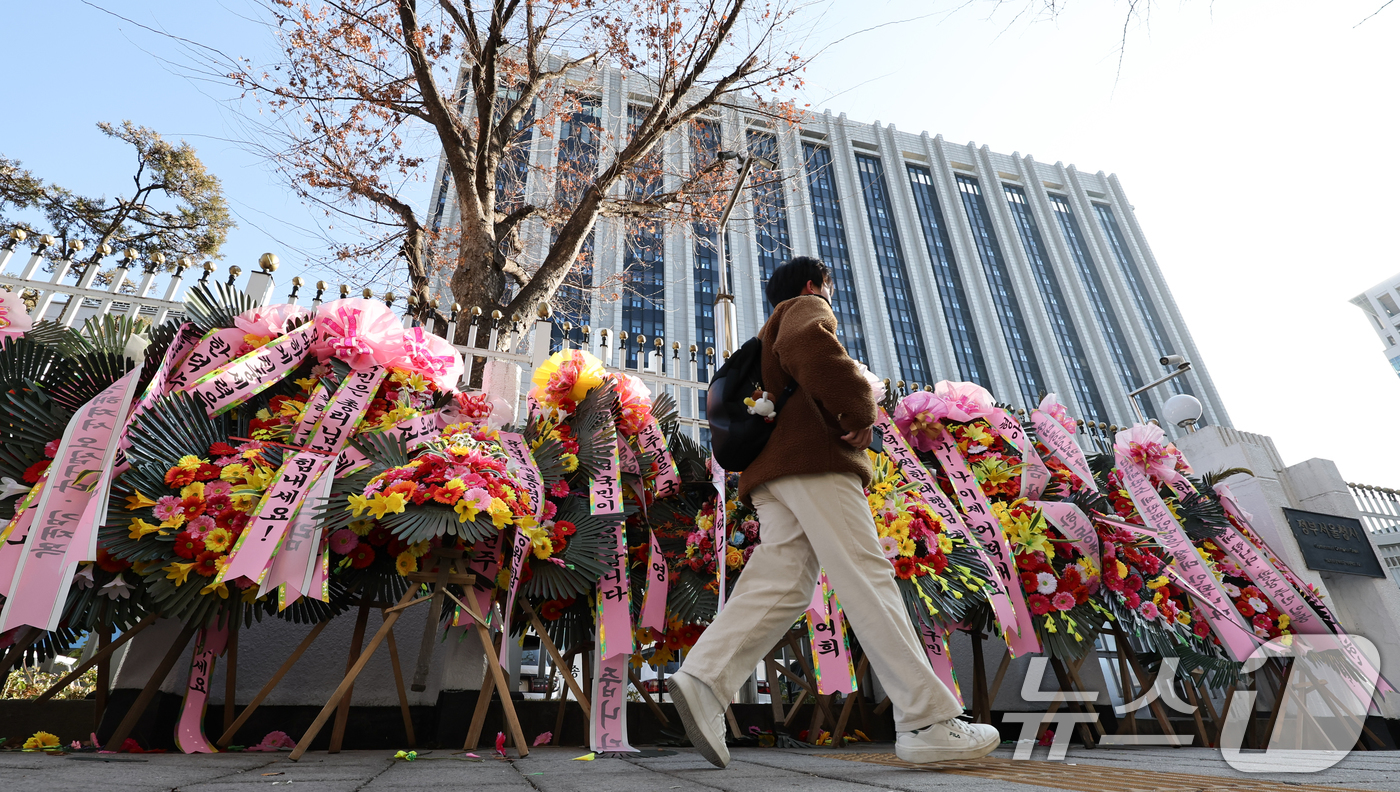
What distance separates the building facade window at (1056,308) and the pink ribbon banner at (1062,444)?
4597 cm

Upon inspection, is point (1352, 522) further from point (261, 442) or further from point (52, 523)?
point (52, 523)

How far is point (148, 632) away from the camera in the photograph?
243cm

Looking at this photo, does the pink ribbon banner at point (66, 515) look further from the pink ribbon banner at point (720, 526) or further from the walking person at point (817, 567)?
the pink ribbon banner at point (720, 526)

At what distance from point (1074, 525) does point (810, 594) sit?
6.56 feet

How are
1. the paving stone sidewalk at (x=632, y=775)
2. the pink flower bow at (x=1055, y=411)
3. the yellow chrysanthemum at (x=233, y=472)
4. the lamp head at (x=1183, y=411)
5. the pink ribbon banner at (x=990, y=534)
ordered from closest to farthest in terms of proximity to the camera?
the paving stone sidewalk at (x=632, y=775) → the yellow chrysanthemum at (x=233, y=472) → the pink ribbon banner at (x=990, y=534) → the pink flower bow at (x=1055, y=411) → the lamp head at (x=1183, y=411)

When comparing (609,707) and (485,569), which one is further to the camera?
(485,569)

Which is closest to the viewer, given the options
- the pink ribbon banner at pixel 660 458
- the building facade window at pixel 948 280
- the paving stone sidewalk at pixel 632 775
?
the paving stone sidewalk at pixel 632 775

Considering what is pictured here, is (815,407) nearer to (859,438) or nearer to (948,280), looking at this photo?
(859,438)

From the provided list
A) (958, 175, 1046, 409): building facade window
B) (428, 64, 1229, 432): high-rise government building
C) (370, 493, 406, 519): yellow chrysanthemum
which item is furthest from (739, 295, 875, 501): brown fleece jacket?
(958, 175, 1046, 409): building facade window

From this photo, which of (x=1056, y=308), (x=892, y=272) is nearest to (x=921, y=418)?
(x=892, y=272)

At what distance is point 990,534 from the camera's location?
120 inches
